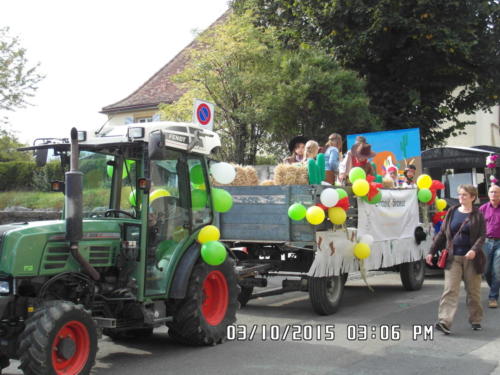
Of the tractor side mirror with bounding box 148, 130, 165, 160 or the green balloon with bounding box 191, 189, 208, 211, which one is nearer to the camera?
the tractor side mirror with bounding box 148, 130, 165, 160

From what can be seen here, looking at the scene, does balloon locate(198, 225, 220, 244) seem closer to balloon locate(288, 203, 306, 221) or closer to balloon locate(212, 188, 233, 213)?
balloon locate(212, 188, 233, 213)

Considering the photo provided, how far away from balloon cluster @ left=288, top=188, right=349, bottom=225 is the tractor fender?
1.86 m

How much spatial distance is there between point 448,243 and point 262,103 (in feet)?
29.9

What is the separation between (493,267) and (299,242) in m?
3.20

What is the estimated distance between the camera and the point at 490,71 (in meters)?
19.9

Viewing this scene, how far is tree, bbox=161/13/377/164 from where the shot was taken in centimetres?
1582

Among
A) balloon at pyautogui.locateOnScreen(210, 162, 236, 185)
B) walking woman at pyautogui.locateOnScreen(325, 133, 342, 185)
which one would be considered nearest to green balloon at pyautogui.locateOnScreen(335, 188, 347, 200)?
walking woman at pyautogui.locateOnScreen(325, 133, 342, 185)

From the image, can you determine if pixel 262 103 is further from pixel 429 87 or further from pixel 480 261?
pixel 480 261

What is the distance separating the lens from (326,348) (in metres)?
6.49

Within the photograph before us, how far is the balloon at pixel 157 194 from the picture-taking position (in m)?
6.02

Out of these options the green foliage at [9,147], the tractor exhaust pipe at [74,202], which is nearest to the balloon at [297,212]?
the tractor exhaust pipe at [74,202]

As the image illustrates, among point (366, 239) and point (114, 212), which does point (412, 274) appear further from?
point (114, 212)

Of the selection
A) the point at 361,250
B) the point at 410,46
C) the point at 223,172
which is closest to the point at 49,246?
the point at 223,172

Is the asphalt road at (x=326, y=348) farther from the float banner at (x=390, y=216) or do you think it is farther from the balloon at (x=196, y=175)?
the balloon at (x=196, y=175)
